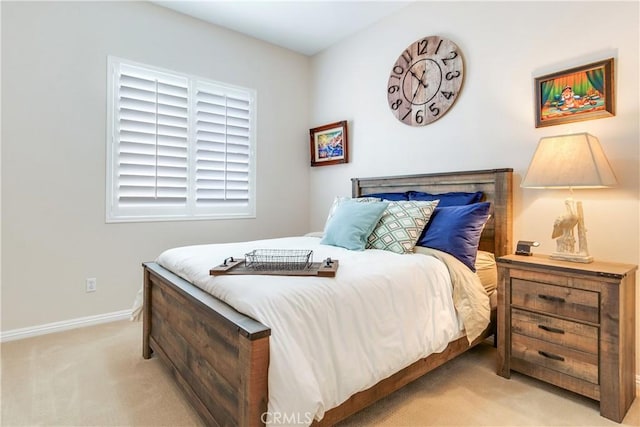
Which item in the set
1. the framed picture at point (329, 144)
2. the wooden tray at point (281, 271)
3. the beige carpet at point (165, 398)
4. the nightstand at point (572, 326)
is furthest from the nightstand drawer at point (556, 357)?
the framed picture at point (329, 144)

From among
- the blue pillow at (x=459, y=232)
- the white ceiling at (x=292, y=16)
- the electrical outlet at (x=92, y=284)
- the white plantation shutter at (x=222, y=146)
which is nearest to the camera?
the blue pillow at (x=459, y=232)

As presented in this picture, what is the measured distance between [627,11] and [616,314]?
167cm

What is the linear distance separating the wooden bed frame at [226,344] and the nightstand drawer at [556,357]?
26cm

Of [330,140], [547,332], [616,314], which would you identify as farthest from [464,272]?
[330,140]

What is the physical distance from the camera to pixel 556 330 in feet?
6.14

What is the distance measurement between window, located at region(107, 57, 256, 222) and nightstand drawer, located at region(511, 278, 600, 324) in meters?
2.68

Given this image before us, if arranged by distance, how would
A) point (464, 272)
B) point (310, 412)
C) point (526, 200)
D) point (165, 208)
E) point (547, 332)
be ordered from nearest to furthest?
point (310, 412)
point (547, 332)
point (464, 272)
point (526, 200)
point (165, 208)

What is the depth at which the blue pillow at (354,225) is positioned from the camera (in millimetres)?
2330

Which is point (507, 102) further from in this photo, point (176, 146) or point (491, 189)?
point (176, 146)

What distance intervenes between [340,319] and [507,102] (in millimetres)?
2027

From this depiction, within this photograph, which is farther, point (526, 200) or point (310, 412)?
point (526, 200)

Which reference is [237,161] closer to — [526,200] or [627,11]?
[526,200]

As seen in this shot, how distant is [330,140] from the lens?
12.9ft

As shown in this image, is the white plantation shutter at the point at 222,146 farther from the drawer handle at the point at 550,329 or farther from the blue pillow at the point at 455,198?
the drawer handle at the point at 550,329
